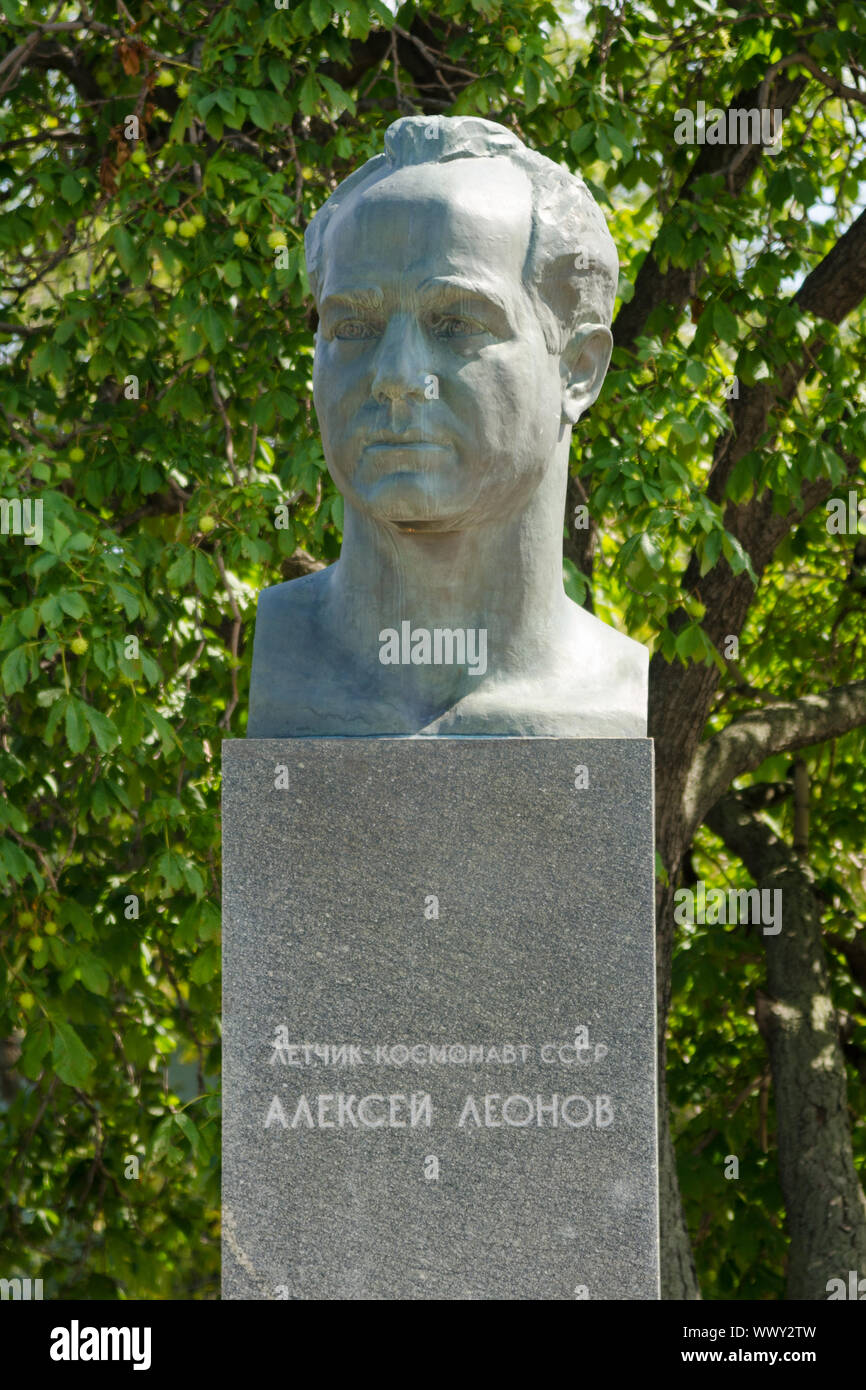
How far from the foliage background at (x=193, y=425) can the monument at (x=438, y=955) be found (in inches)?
60.2

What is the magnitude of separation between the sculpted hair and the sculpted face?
4cm

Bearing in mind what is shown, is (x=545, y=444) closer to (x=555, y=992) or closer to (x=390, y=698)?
(x=390, y=698)

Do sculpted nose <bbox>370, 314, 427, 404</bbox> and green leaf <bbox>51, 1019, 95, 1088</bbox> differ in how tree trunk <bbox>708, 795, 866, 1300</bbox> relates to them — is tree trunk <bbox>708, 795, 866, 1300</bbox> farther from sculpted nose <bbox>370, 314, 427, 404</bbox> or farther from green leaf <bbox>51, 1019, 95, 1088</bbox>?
sculpted nose <bbox>370, 314, 427, 404</bbox>

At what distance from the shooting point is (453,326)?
3.78 m

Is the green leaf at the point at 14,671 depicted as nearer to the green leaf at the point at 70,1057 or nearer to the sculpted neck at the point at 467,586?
the green leaf at the point at 70,1057

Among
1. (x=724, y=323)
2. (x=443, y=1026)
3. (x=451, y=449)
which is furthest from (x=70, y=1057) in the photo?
(x=724, y=323)

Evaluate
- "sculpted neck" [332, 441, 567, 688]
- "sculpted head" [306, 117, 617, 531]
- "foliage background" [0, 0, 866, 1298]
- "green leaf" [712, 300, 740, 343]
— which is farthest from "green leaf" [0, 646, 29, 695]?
"green leaf" [712, 300, 740, 343]

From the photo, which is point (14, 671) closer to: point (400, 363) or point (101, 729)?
point (101, 729)

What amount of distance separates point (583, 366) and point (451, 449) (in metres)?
0.49

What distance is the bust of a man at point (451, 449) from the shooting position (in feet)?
12.3

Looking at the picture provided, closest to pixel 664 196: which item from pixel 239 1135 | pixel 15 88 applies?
pixel 15 88

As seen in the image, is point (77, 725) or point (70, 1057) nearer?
point (77, 725)

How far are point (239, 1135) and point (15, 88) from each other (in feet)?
15.3

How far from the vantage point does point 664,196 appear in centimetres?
691
